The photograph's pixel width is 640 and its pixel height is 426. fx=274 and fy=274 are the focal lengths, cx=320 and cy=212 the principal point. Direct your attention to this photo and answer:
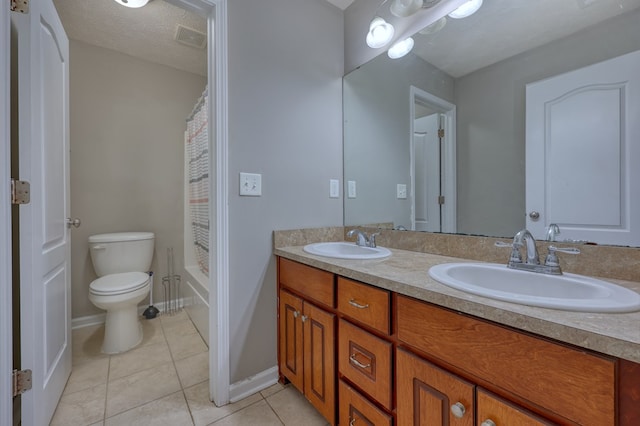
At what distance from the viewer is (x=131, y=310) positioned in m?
1.96

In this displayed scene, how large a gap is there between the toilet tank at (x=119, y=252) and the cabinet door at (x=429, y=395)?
226cm

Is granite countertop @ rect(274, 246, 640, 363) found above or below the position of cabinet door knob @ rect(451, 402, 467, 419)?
above

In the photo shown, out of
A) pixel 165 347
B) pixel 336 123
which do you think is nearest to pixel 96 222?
pixel 165 347

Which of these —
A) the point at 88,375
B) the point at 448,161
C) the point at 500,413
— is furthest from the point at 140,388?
the point at 448,161

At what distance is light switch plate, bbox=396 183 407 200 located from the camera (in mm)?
1614

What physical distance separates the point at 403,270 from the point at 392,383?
37cm

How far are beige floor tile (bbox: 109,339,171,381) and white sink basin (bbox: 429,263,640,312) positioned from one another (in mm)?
1821

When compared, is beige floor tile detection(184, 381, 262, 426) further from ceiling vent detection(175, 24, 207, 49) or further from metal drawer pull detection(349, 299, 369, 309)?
ceiling vent detection(175, 24, 207, 49)

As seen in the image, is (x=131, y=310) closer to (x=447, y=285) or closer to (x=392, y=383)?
(x=392, y=383)

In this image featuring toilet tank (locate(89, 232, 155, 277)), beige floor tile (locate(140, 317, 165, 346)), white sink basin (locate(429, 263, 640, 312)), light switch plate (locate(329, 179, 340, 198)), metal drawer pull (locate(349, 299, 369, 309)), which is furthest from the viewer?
toilet tank (locate(89, 232, 155, 277))

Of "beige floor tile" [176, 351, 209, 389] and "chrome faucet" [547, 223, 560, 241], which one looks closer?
"chrome faucet" [547, 223, 560, 241]

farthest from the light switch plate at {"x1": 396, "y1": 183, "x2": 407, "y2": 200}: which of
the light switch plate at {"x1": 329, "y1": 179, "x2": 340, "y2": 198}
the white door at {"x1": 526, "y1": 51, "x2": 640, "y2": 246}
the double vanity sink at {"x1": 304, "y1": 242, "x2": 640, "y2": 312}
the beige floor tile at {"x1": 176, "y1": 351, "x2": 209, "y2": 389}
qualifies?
the beige floor tile at {"x1": 176, "y1": 351, "x2": 209, "y2": 389}

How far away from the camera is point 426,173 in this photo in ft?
4.89

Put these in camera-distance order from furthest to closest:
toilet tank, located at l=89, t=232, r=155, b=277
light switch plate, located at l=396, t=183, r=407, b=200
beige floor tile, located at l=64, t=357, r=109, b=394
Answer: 1. toilet tank, located at l=89, t=232, r=155, b=277
2. light switch plate, located at l=396, t=183, r=407, b=200
3. beige floor tile, located at l=64, t=357, r=109, b=394
